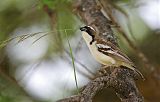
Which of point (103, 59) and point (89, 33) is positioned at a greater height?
point (89, 33)

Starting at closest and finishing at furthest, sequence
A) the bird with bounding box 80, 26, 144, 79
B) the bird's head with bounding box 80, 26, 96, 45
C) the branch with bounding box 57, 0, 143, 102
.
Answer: the branch with bounding box 57, 0, 143, 102 < the bird with bounding box 80, 26, 144, 79 < the bird's head with bounding box 80, 26, 96, 45

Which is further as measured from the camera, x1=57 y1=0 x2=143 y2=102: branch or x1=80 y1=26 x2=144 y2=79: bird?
x1=80 y1=26 x2=144 y2=79: bird

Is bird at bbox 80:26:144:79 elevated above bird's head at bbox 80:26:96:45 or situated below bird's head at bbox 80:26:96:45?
below

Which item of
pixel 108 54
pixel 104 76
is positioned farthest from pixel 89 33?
pixel 104 76

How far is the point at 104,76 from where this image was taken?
1.88 metres

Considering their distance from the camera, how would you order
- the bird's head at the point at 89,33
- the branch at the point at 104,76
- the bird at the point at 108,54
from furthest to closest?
the bird's head at the point at 89,33
the bird at the point at 108,54
the branch at the point at 104,76

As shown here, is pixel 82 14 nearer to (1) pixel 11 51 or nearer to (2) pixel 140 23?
(1) pixel 11 51

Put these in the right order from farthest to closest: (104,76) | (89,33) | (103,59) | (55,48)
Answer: (55,48) < (89,33) < (103,59) < (104,76)

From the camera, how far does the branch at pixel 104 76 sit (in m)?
1.65

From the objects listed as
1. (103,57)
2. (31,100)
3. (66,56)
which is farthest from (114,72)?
(31,100)

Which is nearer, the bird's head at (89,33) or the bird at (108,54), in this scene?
the bird at (108,54)

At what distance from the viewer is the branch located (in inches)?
65.1

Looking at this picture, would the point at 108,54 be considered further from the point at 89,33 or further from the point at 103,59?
the point at 89,33

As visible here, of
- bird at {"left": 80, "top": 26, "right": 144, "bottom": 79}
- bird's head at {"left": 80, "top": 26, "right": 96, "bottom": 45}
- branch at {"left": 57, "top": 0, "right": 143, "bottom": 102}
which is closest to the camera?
branch at {"left": 57, "top": 0, "right": 143, "bottom": 102}
